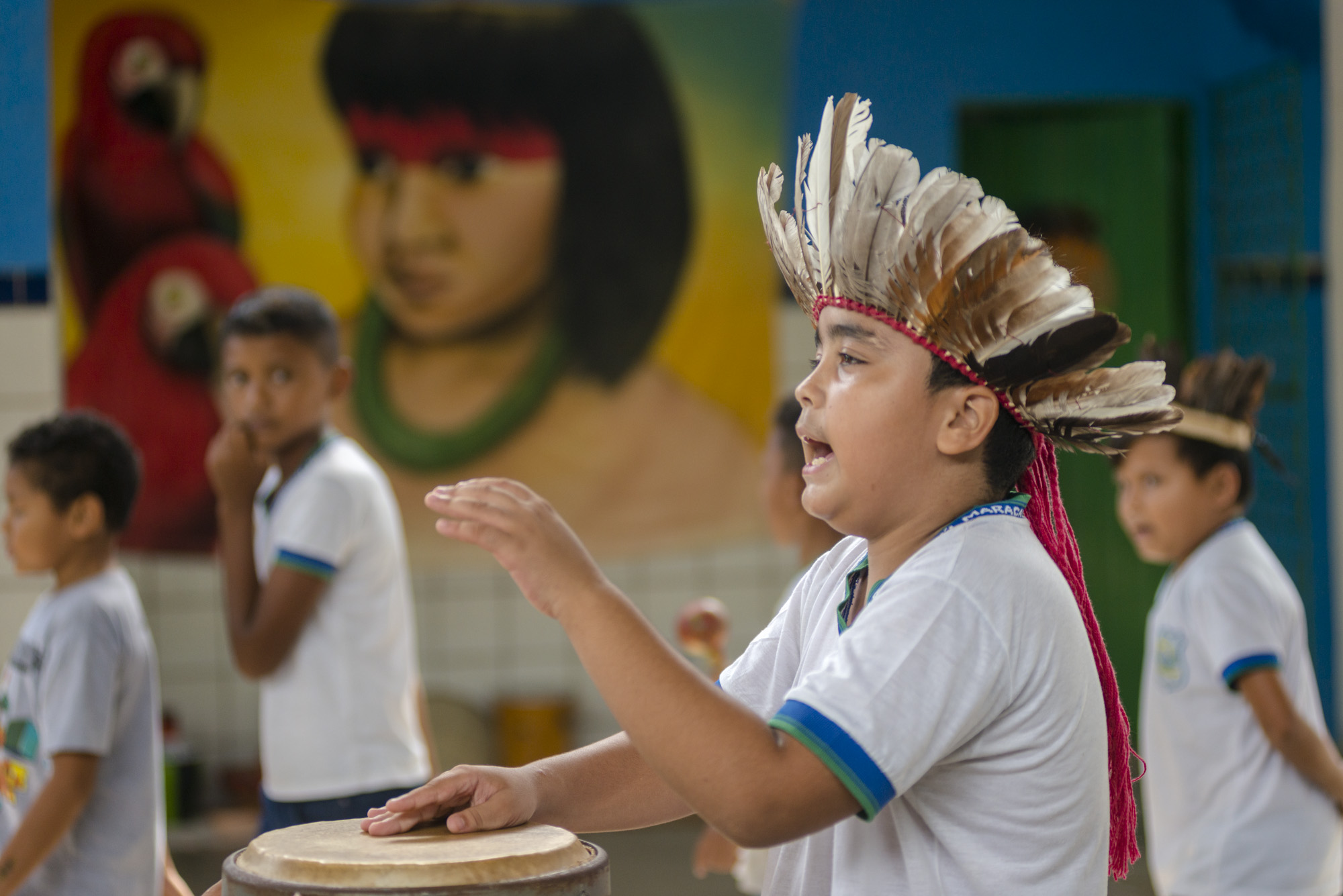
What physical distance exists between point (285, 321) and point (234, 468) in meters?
0.33

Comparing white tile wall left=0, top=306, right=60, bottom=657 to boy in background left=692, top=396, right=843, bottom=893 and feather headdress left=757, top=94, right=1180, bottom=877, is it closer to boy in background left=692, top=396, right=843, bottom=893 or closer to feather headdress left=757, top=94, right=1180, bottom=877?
boy in background left=692, top=396, right=843, bottom=893

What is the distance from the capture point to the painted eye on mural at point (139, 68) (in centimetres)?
474

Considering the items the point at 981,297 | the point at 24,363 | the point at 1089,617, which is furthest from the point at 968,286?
the point at 24,363

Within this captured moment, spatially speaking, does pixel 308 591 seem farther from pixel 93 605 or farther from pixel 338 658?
pixel 93 605

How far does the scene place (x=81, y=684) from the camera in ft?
7.75

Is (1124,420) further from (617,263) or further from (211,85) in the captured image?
(211,85)

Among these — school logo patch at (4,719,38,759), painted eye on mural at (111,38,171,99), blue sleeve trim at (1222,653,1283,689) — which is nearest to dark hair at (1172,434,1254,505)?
blue sleeve trim at (1222,653,1283,689)

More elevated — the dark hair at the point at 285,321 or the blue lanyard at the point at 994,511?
the dark hair at the point at 285,321

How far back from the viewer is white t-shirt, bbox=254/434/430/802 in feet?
8.52

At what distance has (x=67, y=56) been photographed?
4719 mm

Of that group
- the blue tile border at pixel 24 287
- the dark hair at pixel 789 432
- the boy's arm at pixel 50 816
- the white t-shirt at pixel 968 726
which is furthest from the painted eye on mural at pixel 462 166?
the white t-shirt at pixel 968 726

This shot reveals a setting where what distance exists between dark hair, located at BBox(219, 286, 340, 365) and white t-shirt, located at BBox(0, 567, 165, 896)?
58 centimetres

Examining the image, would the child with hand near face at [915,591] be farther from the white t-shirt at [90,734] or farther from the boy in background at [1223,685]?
the boy in background at [1223,685]

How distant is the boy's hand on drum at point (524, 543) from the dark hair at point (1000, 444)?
1.14 feet
